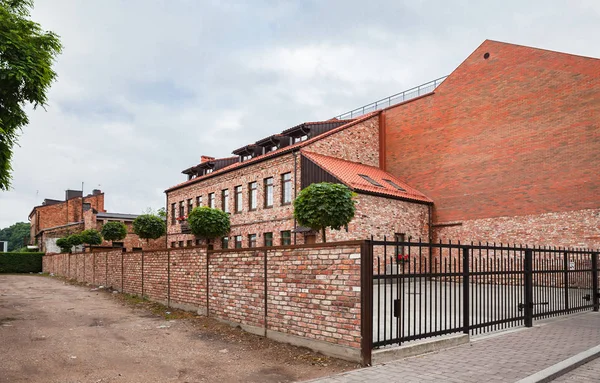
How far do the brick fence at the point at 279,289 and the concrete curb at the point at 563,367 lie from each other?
7.62 feet

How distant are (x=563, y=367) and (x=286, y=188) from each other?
19.9 m

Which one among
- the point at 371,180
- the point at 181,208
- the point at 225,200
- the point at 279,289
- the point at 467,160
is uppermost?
the point at 467,160

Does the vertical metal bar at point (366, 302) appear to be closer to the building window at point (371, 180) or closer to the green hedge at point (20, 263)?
the building window at point (371, 180)

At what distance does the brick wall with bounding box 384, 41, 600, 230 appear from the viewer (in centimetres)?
1973

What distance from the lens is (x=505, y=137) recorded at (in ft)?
73.6

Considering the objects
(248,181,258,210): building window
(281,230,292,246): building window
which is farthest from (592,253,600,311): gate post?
(248,181,258,210): building window

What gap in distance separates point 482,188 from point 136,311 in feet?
57.4

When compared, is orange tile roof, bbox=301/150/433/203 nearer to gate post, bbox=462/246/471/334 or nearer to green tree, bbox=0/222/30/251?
gate post, bbox=462/246/471/334

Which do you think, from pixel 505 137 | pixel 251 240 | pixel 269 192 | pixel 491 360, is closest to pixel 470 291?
pixel 491 360

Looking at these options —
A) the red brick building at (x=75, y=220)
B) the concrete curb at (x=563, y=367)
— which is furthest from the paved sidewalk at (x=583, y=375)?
the red brick building at (x=75, y=220)

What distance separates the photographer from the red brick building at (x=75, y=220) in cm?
4625

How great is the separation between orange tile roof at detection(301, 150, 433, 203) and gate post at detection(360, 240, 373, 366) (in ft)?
47.9

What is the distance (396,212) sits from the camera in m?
23.7

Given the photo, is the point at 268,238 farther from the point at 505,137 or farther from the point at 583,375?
the point at 583,375
